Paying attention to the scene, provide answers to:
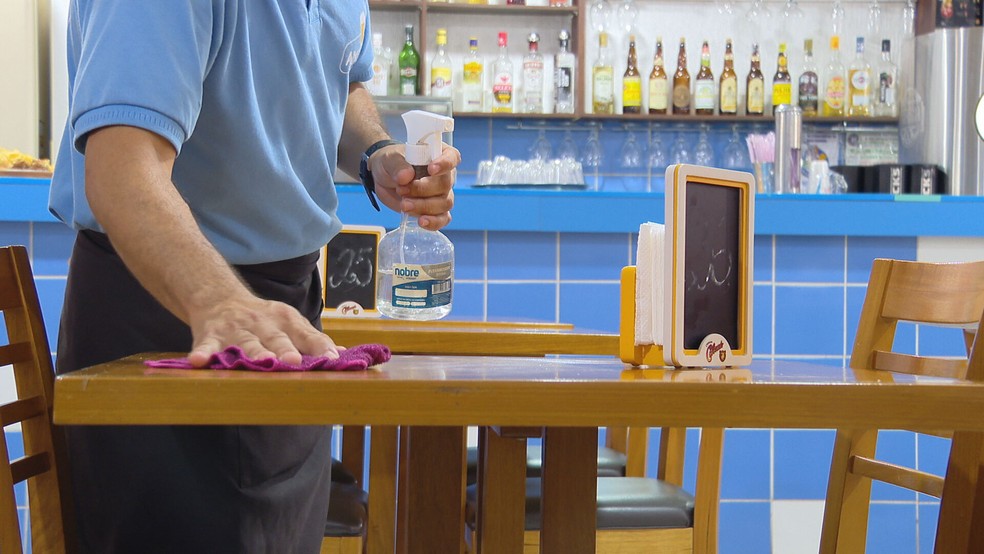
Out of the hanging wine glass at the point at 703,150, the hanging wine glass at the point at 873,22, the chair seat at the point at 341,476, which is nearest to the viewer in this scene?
the chair seat at the point at 341,476

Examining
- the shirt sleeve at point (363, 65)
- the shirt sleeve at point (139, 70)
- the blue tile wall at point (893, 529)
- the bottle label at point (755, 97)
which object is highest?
the bottle label at point (755, 97)

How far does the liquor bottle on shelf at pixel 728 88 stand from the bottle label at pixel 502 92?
0.93 metres

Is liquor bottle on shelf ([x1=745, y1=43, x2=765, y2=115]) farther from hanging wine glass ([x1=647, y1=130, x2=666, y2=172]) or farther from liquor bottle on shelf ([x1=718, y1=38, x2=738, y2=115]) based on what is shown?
hanging wine glass ([x1=647, y1=130, x2=666, y2=172])

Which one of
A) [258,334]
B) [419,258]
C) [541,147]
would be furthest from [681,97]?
[258,334]

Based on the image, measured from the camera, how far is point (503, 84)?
15.6 ft

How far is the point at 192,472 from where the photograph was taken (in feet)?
3.32

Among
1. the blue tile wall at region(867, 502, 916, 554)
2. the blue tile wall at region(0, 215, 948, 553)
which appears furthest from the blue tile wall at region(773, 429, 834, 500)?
the blue tile wall at region(867, 502, 916, 554)

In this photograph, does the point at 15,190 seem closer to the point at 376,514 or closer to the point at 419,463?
the point at 376,514

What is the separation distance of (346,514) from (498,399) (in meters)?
0.96

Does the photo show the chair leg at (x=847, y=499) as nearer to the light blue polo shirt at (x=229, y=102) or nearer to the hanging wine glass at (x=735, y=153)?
the light blue polo shirt at (x=229, y=102)

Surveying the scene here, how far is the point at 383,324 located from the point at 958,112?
11.2ft

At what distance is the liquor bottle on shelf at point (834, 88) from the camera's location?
4777 mm

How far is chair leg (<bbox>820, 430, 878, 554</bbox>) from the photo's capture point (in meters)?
1.46

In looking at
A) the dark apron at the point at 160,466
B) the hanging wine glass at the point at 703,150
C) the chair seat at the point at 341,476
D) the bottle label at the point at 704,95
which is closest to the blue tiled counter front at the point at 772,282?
the chair seat at the point at 341,476
